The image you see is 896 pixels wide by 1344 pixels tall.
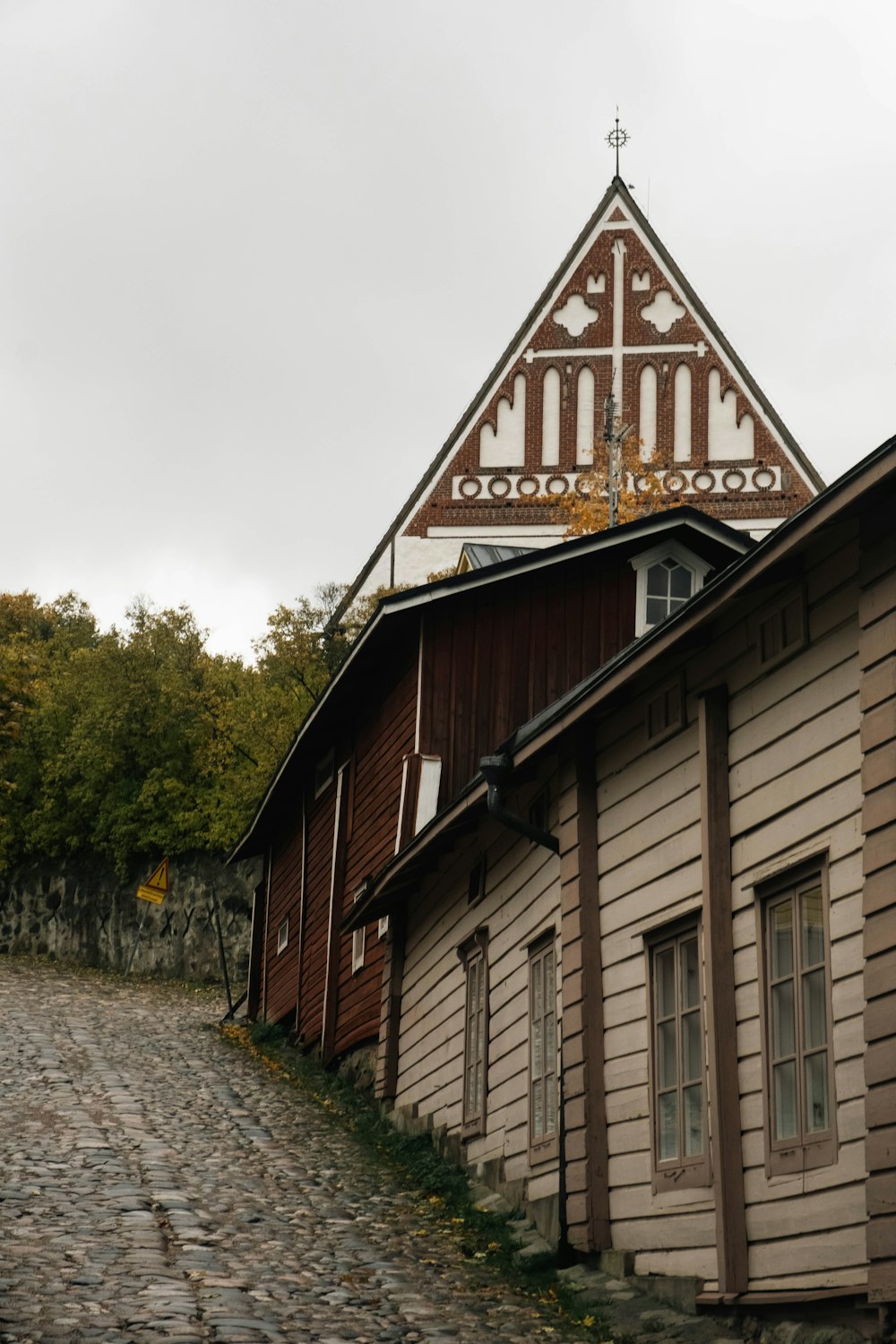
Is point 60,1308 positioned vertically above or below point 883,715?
below

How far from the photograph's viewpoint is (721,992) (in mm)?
8727

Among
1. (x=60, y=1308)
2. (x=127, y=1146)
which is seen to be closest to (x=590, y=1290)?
(x=60, y=1308)

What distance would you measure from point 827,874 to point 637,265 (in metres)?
40.6

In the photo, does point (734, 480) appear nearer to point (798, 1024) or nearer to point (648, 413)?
point (648, 413)

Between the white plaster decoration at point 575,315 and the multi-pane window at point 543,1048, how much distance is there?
1411 inches

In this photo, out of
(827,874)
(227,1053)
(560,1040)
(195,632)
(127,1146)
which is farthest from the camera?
(195,632)

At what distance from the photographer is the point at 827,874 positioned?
26.0 feet

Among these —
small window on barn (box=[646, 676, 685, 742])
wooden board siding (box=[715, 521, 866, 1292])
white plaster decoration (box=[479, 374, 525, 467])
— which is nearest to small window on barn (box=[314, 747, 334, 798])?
small window on barn (box=[646, 676, 685, 742])

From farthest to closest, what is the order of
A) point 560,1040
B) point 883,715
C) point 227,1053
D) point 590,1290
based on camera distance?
point 227,1053 < point 560,1040 < point 590,1290 < point 883,715

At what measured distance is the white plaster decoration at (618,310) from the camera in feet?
149

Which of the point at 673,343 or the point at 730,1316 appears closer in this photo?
the point at 730,1316

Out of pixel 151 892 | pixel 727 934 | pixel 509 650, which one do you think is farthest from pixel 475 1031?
pixel 151 892

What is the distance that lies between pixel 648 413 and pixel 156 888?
17.6 meters

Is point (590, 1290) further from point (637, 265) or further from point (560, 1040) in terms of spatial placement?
point (637, 265)
